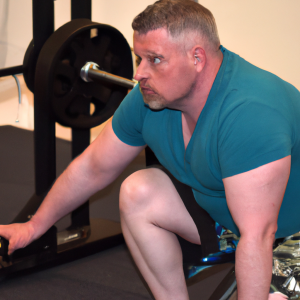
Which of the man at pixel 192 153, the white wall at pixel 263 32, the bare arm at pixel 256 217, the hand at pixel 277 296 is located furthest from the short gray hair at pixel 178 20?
the white wall at pixel 263 32

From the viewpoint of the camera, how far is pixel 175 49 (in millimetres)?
870

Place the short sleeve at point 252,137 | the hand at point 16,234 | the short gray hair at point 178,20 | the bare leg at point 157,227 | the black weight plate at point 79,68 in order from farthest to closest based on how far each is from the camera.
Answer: the black weight plate at point 79,68, the hand at point 16,234, the bare leg at point 157,227, the short gray hair at point 178,20, the short sleeve at point 252,137

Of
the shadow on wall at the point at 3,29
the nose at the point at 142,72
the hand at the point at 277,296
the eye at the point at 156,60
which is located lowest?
the hand at the point at 277,296

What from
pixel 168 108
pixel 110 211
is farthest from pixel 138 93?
pixel 110 211

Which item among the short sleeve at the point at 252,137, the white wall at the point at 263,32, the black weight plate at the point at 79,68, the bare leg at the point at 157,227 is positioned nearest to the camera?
the short sleeve at the point at 252,137

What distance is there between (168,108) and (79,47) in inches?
24.1

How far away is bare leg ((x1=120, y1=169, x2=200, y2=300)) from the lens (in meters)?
1.03

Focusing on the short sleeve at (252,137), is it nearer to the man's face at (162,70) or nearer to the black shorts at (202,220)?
the man's face at (162,70)

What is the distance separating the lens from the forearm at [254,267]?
0.76 metres

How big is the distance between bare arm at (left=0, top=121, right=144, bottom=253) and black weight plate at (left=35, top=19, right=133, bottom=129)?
1.04 ft

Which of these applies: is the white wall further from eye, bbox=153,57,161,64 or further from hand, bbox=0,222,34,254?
eye, bbox=153,57,161,64

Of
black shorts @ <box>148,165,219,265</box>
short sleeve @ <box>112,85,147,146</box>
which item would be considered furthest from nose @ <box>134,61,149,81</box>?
black shorts @ <box>148,165,219,265</box>

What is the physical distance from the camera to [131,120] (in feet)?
3.48

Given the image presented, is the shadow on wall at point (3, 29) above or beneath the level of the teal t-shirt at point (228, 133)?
above
